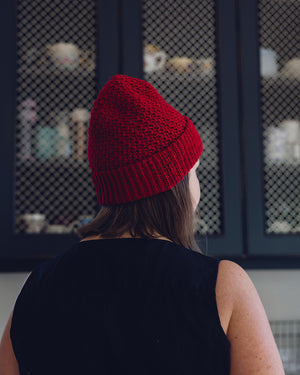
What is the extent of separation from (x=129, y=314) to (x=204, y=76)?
1005mm

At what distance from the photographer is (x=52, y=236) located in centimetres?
132

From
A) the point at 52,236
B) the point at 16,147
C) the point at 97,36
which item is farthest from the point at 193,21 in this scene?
the point at 52,236

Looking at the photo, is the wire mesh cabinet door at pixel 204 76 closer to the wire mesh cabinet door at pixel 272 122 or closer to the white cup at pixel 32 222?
the wire mesh cabinet door at pixel 272 122

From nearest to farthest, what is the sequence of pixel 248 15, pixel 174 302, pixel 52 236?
1. pixel 174 302
2. pixel 52 236
3. pixel 248 15

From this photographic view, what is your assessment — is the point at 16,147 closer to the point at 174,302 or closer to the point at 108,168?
the point at 108,168

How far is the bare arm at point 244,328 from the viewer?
23.8 inches

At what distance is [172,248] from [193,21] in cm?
102

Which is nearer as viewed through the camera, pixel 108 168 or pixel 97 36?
pixel 108 168

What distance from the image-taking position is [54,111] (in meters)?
1.36

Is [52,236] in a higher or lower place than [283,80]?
lower

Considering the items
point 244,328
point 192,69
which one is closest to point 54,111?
point 192,69

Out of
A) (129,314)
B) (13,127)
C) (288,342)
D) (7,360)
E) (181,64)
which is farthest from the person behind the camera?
(288,342)

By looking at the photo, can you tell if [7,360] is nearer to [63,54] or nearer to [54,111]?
[54,111]

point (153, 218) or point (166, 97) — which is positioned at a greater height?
point (166, 97)
